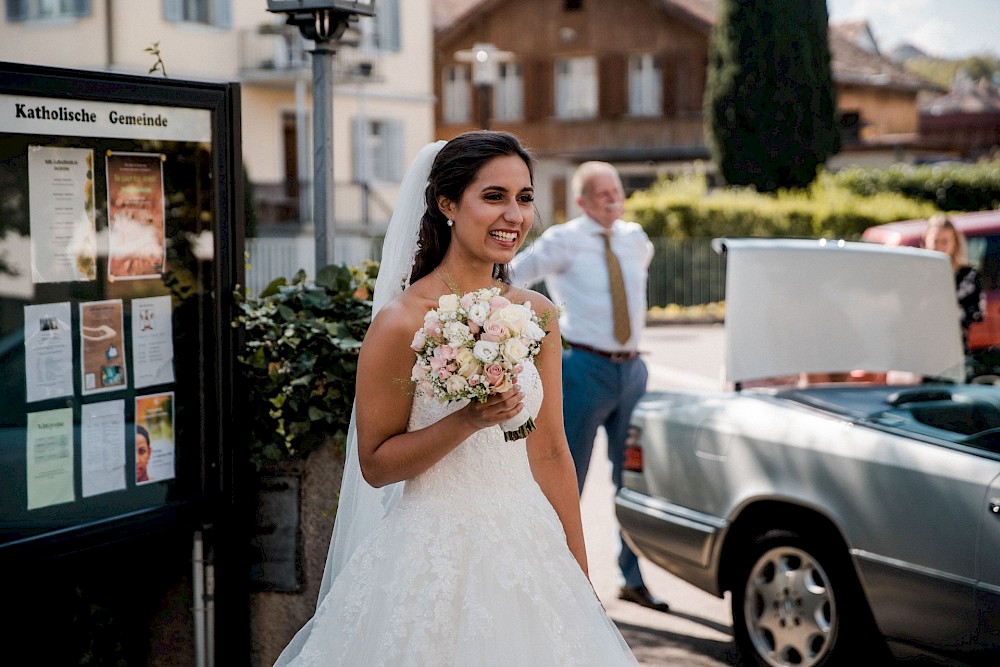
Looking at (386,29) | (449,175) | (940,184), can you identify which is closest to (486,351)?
(449,175)

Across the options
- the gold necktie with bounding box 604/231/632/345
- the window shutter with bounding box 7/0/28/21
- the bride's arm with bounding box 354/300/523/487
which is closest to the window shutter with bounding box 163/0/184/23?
the window shutter with bounding box 7/0/28/21

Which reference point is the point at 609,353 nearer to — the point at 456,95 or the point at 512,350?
the point at 512,350

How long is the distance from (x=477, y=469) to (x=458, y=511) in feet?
0.40

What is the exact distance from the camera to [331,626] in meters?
3.19

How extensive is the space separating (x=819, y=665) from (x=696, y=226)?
66.4 feet

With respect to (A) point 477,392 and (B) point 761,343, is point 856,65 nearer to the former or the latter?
(B) point 761,343

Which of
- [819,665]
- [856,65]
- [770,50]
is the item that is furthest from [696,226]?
[856,65]

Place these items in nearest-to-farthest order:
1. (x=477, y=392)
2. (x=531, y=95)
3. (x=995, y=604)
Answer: (x=477, y=392)
(x=995, y=604)
(x=531, y=95)

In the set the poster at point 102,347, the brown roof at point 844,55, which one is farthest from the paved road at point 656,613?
the brown roof at point 844,55

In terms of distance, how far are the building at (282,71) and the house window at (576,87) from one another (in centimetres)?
919

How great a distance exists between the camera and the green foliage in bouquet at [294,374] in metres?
4.51

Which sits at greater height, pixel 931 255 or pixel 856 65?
pixel 856 65

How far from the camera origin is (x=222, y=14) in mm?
28844

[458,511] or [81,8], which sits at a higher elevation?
[81,8]
